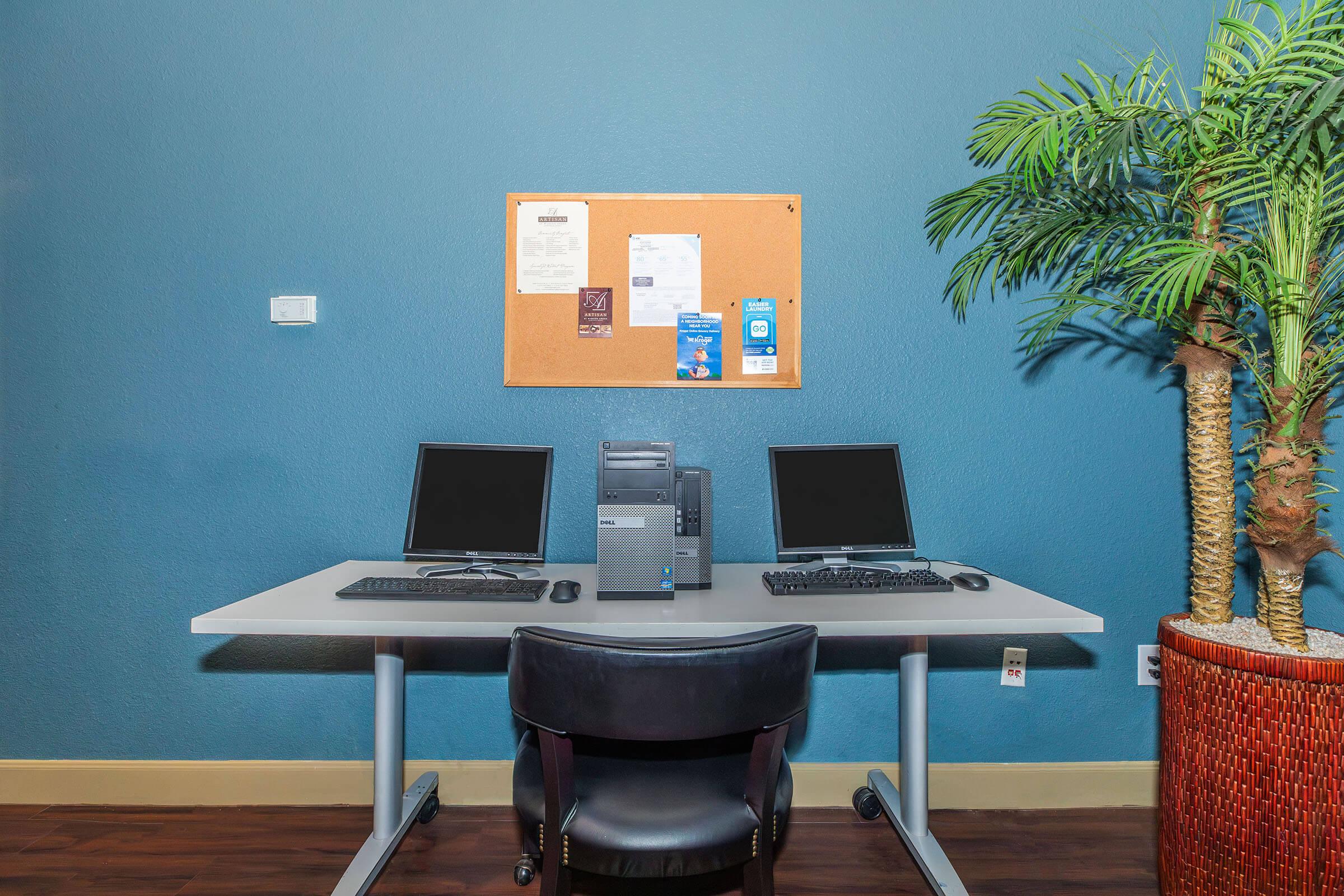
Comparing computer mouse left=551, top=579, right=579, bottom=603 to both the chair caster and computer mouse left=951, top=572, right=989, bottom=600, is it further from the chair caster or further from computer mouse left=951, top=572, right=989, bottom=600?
the chair caster

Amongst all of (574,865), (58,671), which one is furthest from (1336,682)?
(58,671)

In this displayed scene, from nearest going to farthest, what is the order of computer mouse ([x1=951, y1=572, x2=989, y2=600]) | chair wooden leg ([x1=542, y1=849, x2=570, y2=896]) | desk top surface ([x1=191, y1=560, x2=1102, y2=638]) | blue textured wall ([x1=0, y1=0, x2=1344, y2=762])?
chair wooden leg ([x1=542, y1=849, x2=570, y2=896]) → desk top surface ([x1=191, y1=560, x2=1102, y2=638]) → computer mouse ([x1=951, y1=572, x2=989, y2=600]) → blue textured wall ([x1=0, y1=0, x2=1344, y2=762])

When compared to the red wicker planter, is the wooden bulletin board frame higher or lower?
higher

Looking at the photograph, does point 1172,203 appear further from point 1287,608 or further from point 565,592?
point 565,592

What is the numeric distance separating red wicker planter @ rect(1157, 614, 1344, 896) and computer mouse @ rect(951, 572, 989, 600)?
45 cm

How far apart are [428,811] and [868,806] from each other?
1399mm

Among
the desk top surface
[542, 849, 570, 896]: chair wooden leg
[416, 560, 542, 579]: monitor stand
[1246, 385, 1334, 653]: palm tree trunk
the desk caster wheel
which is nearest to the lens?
[542, 849, 570, 896]: chair wooden leg

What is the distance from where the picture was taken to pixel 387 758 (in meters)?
1.80

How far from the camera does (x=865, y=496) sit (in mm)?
1944

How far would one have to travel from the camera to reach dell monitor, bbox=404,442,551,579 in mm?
1889

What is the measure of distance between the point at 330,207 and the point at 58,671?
70.5 inches

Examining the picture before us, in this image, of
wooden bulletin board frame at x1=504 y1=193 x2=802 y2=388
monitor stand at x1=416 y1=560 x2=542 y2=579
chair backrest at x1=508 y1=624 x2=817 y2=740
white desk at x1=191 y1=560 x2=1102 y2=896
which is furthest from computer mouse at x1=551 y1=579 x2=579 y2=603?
wooden bulletin board frame at x1=504 y1=193 x2=802 y2=388

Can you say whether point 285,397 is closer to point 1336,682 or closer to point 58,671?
point 58,671

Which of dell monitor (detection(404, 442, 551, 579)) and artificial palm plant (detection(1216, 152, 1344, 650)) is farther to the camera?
dell monitor (detection(404, 442, 551, 579))
